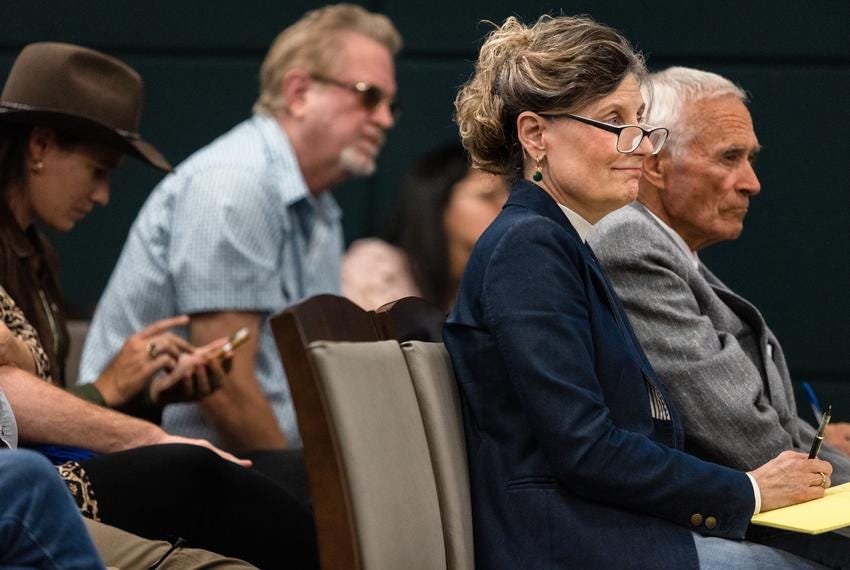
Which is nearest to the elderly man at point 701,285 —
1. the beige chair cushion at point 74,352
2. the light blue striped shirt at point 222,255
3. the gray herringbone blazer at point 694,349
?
the gray herringbone blazer at point 694,349

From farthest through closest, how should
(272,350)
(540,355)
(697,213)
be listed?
(272,350) < (697,213) < (540,355)

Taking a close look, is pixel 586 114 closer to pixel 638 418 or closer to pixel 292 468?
pixel 638 418

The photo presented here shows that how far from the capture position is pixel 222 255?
11.1 ft

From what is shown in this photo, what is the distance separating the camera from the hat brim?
267cm

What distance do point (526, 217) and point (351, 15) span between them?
2104mm

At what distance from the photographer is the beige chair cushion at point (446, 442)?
Answer: 195 cm

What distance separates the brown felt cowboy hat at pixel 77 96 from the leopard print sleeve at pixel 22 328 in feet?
1.15

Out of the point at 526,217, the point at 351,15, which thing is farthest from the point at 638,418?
the point at 351,15

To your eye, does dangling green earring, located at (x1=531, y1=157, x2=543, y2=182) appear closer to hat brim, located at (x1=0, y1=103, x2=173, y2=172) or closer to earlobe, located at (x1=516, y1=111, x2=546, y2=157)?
earlobe, located at (x1=516, y1=111, x2=546, y2=157)

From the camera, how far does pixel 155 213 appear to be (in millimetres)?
3535

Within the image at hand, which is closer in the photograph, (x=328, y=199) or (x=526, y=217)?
(x=526, y=217)

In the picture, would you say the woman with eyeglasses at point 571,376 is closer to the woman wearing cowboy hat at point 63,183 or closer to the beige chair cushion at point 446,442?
the beige chair cushion at point 446,442

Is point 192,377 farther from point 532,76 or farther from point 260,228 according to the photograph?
point 532,76

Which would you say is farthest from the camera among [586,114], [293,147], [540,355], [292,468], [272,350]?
[293,147]
